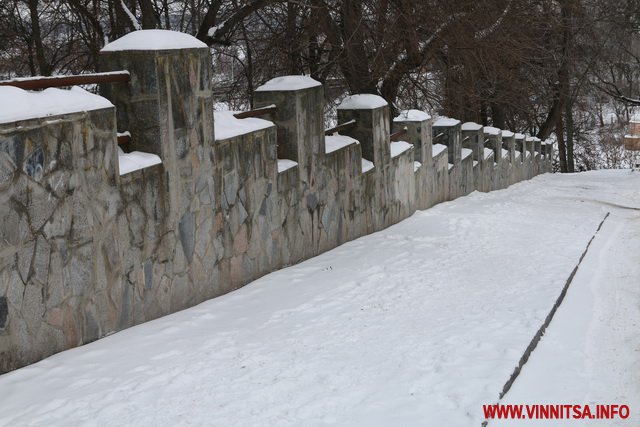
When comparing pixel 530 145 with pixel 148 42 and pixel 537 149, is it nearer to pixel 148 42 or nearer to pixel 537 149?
pixel 537 149

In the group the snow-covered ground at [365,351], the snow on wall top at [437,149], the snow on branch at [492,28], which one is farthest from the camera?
the snow on branch at [492,28]

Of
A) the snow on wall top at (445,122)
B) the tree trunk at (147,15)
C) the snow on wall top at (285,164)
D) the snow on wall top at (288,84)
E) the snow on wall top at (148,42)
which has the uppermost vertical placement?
the tree trunk at (147,15)

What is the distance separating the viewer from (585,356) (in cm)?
549

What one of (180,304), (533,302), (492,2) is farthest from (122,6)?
(533,302)

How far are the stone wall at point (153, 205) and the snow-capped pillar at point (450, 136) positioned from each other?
498 centimetres

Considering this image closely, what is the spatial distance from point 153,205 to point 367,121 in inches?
174

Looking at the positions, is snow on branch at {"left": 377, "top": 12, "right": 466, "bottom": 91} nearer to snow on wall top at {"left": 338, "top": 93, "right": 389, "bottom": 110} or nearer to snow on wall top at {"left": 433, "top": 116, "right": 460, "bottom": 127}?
snow on wall top at {"left": 433, "top": 116, "right": 460, "bottom": 127}

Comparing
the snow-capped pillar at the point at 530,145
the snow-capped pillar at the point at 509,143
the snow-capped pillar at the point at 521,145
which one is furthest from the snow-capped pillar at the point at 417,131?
the snow-capped pillar at the point at 530,145

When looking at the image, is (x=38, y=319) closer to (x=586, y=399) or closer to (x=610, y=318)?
(x=586, y=399)

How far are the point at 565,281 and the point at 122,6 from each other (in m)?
8.68

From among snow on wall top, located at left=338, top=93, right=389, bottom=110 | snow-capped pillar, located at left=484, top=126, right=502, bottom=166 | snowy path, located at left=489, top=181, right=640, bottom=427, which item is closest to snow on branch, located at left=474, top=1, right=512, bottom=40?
snow-capped pillar, located at left=484, top=126, right=502, bottom=166

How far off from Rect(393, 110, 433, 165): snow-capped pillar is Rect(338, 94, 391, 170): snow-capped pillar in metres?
1.87

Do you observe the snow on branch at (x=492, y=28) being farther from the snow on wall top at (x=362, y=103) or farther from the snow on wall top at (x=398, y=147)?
the snow on wall top at (x=362, y=103)

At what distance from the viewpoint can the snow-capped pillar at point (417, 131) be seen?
12359mm
